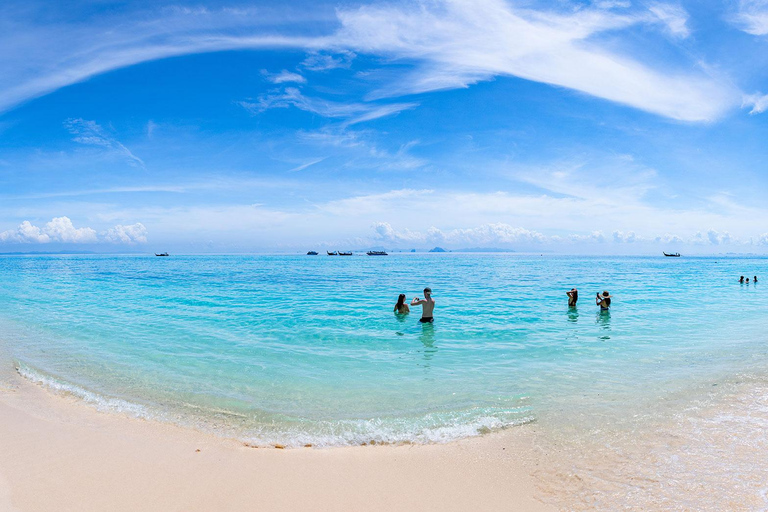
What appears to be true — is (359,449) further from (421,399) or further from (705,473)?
(705,473)

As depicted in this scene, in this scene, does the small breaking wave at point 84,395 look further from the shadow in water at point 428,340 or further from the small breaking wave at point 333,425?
the shadow in water at point 428,340

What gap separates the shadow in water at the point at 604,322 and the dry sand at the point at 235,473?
1049 cm

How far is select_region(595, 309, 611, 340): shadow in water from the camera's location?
16125mm

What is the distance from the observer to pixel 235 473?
6.04m

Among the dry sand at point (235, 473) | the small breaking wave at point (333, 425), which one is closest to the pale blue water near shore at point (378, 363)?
the small breaking wave at point (333, 425)

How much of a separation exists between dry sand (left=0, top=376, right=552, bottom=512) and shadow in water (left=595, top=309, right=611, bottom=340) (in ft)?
34.4

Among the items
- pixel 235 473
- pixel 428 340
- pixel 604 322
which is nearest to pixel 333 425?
pixel 235 473

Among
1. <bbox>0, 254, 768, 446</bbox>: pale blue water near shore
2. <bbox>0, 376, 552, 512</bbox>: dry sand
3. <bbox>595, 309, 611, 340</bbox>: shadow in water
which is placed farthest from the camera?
<bbox>595, 309, 611, 340</bbox>: shadow in water

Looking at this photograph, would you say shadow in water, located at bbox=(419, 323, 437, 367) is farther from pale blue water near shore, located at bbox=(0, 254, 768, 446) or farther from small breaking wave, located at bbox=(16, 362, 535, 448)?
small breaking wave, located at bbox=(16, 362, 535, 448)

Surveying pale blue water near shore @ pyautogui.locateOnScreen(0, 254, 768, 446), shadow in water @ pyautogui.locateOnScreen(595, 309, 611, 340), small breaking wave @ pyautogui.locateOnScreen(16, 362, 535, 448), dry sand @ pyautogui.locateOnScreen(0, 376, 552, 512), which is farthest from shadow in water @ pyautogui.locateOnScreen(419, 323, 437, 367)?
shadow in water @ pyautogui.locateOnScreen(595, 309, 611, 340)

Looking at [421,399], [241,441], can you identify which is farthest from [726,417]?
[241,441]

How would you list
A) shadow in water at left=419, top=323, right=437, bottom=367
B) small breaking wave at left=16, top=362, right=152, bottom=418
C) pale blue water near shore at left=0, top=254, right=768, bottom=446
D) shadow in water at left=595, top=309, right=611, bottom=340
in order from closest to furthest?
pale blue water near shore at left=0, top=254, right=768, bottom=446
small breaking wave at left=16, top=362, right=152, bottom=418
shadow in water at left=419, top=323, right=437, bottom=367
shadow in water at left=595, top=309, right=611, bottom=340

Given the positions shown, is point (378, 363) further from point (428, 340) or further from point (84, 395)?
point (84, 395)

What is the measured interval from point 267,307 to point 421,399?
56.2 feet
